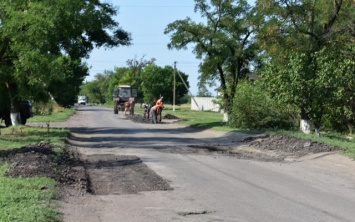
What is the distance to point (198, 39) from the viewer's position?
1412 inches

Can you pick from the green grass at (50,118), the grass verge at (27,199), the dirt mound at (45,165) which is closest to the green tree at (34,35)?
the dirt mound at (45,165)

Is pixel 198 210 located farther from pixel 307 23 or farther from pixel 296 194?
pixel 307 23

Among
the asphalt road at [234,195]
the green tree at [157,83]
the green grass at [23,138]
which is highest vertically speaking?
the green tree at [157,83]

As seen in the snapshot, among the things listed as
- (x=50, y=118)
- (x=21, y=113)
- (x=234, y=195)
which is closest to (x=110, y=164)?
(x=234, y=195)

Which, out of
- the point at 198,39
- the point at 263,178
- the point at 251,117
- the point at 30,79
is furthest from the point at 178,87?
the point at 263,178

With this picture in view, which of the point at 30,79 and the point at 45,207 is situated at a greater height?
the point at 30,79

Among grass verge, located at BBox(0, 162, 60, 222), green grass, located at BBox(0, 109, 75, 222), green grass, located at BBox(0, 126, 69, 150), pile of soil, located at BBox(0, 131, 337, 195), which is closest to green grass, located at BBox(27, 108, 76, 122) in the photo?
green grass, located at BBox(0, 126, 69, 150)

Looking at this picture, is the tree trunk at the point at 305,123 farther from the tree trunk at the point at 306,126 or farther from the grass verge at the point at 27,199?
the grass verge at the point at 27,199

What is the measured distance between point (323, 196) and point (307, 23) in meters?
15.4

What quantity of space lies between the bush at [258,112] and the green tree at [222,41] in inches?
174

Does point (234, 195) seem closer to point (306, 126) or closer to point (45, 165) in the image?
point (45, 165)

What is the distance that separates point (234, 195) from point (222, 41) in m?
24.8

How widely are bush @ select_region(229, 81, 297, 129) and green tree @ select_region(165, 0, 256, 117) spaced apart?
4.42 metres

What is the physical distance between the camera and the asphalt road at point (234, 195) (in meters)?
9.10
